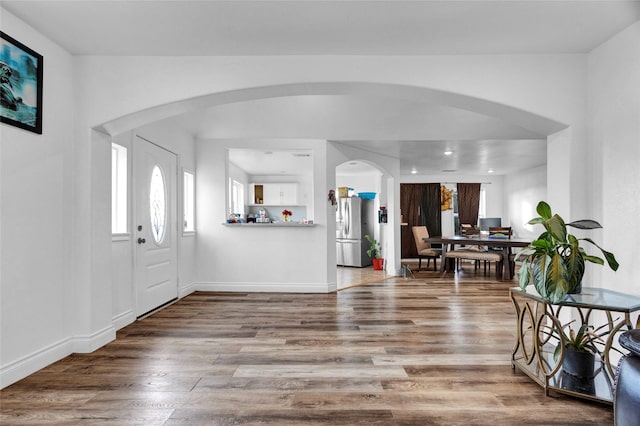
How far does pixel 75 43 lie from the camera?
8.65ft

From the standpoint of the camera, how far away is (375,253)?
798 cm

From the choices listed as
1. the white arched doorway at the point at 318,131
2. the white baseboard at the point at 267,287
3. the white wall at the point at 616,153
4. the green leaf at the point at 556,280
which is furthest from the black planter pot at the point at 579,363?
the white baseboard at the point at 267,287

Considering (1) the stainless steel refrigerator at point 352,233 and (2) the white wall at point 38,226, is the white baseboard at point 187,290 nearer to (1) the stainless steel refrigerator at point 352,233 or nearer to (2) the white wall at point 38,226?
(2) the white wall at point 38,226

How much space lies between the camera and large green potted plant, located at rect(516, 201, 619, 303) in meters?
1.99

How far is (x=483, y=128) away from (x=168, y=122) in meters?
4.32

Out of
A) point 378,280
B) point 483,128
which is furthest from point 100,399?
point 483,128

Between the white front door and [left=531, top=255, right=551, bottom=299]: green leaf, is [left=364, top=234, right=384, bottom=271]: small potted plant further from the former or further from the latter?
[left=531, top=255, right=551, bottom=299]: green leaf

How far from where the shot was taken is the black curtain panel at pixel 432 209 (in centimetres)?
966

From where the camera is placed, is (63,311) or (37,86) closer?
(37,86)

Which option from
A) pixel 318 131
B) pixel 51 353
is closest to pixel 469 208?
pixel 318 131

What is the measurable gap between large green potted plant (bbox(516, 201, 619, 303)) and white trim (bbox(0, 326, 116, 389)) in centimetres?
318

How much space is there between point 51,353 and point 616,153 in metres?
4.30

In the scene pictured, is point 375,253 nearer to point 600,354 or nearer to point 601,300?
point 600,354

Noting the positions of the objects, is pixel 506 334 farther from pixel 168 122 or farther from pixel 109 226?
pixel 168 122
